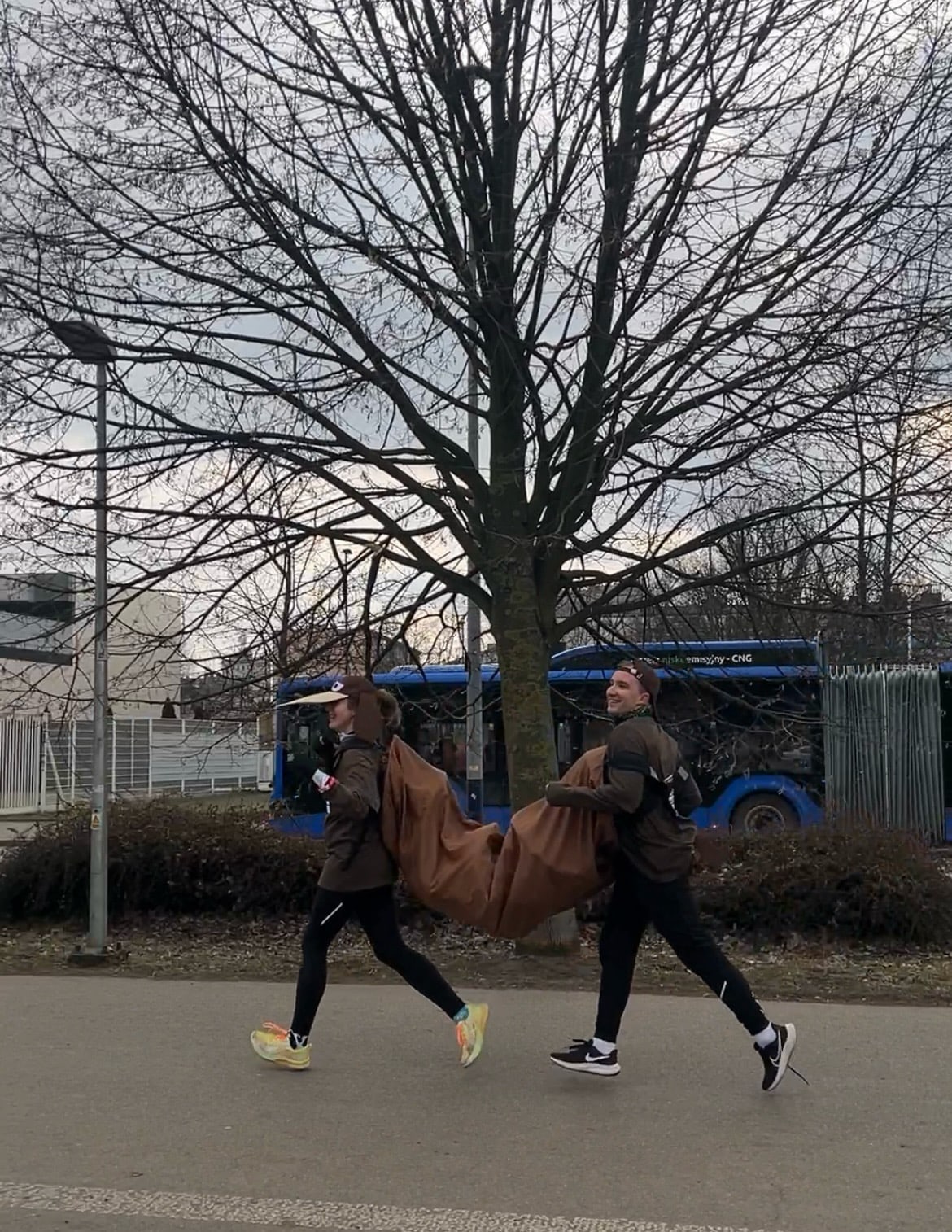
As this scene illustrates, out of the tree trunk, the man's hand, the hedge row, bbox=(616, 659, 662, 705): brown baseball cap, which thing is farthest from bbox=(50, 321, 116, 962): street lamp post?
bbox=(616, 659, 662, 705): brown baseball cap

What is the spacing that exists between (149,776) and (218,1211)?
1177 inches

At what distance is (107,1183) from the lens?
15.2 ft

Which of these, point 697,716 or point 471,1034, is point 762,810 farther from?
point 471,1034

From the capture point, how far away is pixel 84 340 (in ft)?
27.0

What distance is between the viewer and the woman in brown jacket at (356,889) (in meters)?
5.80

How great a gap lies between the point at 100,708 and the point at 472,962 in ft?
10.0

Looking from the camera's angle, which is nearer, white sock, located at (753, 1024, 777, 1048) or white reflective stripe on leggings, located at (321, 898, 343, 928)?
white sock, located at (753, 1024, 777, 1048)

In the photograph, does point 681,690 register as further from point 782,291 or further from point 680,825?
point 680,825

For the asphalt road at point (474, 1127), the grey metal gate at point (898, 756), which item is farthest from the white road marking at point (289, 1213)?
the grey metal gate at point (898, 756)

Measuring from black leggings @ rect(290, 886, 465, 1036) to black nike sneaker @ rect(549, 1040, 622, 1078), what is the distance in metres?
0.54

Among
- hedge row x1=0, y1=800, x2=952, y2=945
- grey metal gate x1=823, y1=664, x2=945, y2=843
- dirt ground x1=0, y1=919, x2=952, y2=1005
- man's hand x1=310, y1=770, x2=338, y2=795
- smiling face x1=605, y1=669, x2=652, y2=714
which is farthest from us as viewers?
grey metal gate x1=823, y1=664, x2=945, y2=843

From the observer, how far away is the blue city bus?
9922 millimetres

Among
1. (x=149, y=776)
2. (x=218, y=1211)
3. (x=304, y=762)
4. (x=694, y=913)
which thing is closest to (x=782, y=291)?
(x=694, y=913)

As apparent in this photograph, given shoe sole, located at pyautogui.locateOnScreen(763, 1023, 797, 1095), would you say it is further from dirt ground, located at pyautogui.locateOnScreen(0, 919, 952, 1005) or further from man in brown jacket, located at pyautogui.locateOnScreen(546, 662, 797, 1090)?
dirt ground, located at pyautogui.locateOnScreen(0, 919, 952, 1005)
